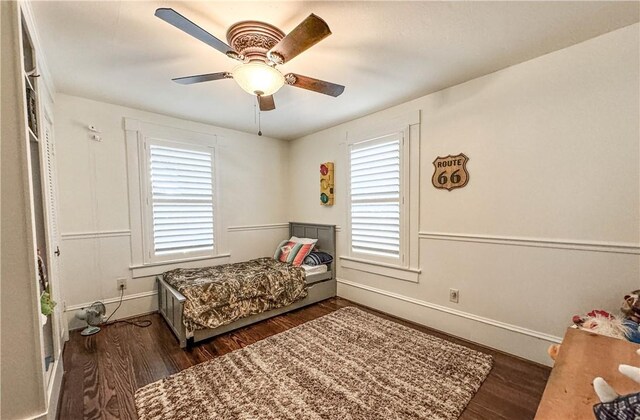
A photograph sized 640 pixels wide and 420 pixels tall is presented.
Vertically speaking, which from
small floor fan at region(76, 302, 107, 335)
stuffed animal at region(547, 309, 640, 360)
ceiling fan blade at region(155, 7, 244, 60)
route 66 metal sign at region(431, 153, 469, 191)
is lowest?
small floor fan at region(76, 302, 107, 335)

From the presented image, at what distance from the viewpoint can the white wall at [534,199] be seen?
1.81 meters

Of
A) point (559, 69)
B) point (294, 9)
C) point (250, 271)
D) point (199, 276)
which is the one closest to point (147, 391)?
point (199, 276)

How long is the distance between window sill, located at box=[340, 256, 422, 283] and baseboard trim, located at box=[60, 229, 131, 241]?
2.73 meters

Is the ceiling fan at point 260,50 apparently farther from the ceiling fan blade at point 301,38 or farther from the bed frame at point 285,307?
the bed frame at point 285,307

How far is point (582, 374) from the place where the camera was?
100 centimetres

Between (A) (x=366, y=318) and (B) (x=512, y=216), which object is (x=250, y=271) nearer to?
(A) (x=366, y=318)

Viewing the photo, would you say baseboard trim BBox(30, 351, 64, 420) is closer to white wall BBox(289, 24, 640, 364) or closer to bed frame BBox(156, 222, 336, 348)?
bed frame BBox(156, 222, 336, 348)

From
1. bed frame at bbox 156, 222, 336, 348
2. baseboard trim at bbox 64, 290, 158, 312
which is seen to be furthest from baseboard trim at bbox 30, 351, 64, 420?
baseboard trim at bbox 64, 290, 158, 312

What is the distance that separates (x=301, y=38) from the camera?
1.38 meters

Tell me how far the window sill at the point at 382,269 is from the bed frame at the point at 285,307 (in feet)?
0.93

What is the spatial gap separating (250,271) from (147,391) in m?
1.56

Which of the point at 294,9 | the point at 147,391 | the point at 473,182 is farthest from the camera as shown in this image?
the point at 473,182

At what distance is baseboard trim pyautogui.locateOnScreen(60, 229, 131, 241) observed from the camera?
2.75 m

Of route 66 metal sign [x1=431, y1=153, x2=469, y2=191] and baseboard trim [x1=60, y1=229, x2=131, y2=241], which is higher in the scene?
route 66 metal sign [x1=431, y1=153, x2=469, y2=191]
